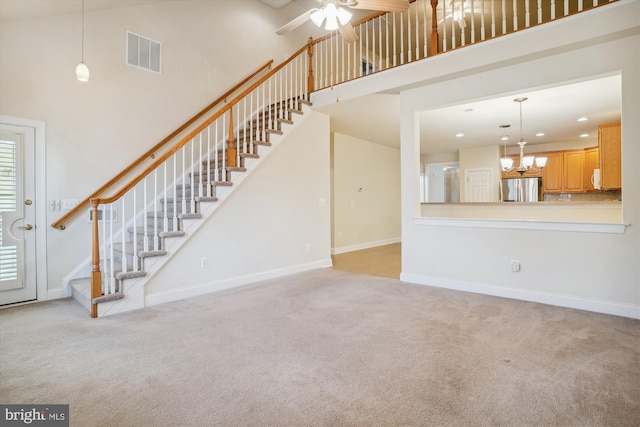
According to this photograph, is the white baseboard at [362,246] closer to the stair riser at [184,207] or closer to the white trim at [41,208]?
the stair riser at [184,207]

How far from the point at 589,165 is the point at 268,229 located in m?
7.71

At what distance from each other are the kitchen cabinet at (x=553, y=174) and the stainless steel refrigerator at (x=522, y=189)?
0.50 ft

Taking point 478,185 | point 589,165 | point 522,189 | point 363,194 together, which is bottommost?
point 363,194

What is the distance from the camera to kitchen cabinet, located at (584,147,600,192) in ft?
24.3

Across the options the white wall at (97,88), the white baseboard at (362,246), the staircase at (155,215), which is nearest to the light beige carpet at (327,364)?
the staircase at (155,215)

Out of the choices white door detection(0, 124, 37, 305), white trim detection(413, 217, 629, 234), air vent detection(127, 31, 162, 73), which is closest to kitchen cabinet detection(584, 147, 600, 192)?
white trim detection(413, 217, 629, 234)

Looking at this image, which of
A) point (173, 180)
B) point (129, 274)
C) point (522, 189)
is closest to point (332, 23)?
point (173, 180)

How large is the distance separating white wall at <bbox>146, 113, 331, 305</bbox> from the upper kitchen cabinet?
4469 millimetres

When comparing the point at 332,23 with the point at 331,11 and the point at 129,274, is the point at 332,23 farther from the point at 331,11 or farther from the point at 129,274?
the point at 129,274

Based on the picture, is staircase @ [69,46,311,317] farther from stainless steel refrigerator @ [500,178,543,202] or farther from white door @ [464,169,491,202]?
stainless steel refrigerator @ [500,178,543,202]

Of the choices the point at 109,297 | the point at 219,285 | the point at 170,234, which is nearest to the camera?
the point at 109,297

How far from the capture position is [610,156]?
5160 millimetres

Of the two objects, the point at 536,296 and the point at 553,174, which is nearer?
the point at 536,296

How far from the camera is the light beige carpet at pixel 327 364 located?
5.54 ft
